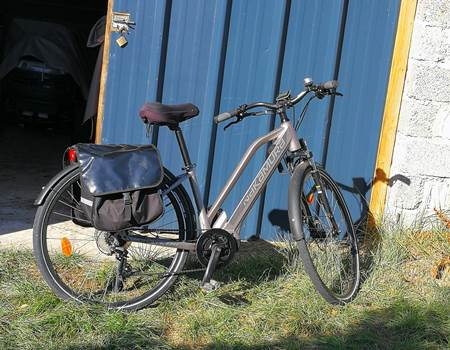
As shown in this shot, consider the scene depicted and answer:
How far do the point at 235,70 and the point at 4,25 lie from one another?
7.18 meters

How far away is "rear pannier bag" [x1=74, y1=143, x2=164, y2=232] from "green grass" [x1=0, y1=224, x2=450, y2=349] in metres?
0.56

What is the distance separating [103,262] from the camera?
438 centimetres

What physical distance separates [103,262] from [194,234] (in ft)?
2.44

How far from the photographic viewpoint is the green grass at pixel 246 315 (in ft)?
11.8

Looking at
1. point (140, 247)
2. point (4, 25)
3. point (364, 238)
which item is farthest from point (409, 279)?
point (4, 25)

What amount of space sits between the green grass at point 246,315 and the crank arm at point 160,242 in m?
0.36

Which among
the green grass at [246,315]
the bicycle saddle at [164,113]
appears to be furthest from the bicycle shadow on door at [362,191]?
the bicycle saddle at [164,113]

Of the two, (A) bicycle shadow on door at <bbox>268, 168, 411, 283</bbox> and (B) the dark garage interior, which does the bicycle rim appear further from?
(B) the dark garage interior

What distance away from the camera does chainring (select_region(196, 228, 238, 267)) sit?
3.96 metres

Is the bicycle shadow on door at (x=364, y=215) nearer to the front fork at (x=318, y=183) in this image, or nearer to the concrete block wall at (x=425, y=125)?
the concrete block wall at (x=425, y=125)

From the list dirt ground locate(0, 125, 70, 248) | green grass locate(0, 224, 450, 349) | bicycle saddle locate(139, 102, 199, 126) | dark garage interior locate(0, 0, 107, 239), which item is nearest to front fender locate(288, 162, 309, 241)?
green grass locate(0, 224, 450, 349)

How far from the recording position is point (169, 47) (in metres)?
4.97

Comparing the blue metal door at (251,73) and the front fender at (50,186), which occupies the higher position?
the blue metal door at (251,73)

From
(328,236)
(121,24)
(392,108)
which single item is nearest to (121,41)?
(121,24)
